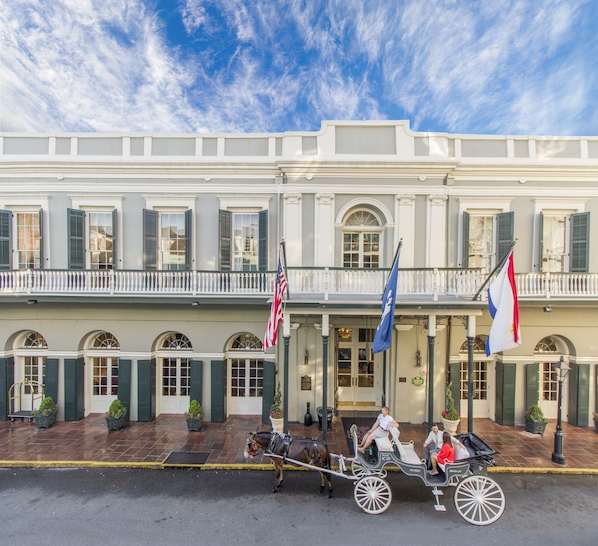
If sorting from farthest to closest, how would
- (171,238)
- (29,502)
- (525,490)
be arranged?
(171,238)
(525,490)
(29,502)

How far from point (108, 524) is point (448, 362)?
1085 cm

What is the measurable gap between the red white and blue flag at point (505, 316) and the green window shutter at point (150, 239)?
11027mm

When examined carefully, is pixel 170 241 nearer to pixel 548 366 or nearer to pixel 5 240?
pixel 5 240

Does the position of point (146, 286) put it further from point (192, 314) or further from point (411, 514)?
point (411, 514)

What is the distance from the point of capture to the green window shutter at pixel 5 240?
11312 millimetres

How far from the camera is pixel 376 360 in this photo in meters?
11.9

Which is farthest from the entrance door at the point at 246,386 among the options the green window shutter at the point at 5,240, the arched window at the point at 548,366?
the arched window at the point at 548,366

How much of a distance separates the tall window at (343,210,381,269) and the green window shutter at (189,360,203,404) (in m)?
6.65

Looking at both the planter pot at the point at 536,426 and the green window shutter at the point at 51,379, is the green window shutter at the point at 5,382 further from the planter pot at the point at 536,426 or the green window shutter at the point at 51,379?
the planter pot at the point at 536,426

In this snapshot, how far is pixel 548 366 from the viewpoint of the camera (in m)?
11.6

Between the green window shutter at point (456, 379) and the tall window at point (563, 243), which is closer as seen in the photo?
the tall window at point (563, 243)

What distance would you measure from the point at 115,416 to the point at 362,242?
10.6 m

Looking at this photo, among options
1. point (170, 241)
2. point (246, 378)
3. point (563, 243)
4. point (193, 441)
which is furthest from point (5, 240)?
point (563, 243)

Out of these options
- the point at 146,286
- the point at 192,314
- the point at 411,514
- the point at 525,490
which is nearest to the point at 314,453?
the point at 411,514
